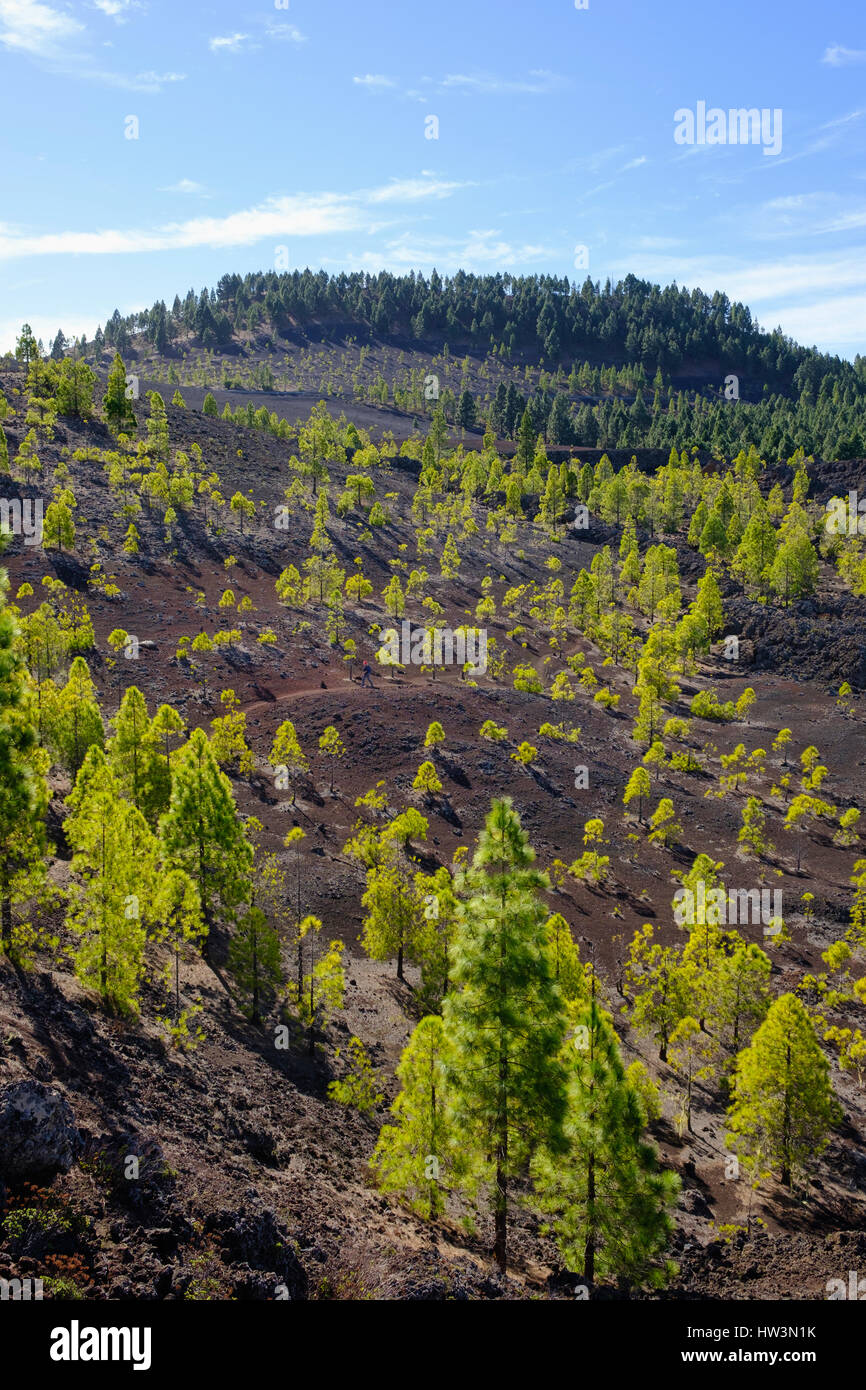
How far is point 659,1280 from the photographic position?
59.3 ft

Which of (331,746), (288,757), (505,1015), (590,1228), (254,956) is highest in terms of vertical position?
(505,1015)

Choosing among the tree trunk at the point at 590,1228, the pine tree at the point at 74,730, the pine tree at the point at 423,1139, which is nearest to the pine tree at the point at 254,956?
the pine tree at the point at 423,1139

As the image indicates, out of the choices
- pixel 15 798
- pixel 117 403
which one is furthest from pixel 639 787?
pixel 117 403

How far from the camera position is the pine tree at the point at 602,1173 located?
1712cm

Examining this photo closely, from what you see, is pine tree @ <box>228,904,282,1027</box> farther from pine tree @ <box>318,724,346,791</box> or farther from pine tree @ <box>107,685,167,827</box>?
pine tree @ <box>318,724,346,791</box>

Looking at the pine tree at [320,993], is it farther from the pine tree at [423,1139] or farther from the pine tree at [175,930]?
the pine tree at [423,1139]

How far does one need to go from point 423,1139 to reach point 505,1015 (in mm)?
6352

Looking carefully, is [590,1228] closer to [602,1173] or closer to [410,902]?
[602,1173]

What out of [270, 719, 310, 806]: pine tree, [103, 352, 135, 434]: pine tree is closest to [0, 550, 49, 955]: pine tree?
[270, 719, 310, 806]: pine tree

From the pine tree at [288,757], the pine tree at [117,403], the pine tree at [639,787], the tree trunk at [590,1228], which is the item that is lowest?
the tree trunk at [590,1228]

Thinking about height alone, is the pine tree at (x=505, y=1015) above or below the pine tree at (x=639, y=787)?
above

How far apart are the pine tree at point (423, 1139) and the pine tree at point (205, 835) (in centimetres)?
1210

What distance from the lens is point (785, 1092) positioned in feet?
83.1
